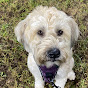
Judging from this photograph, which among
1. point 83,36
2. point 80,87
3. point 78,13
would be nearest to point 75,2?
point 78,13

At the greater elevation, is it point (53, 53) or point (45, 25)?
point (45, 25)

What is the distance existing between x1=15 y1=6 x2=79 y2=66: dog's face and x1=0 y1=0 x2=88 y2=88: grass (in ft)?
4.20

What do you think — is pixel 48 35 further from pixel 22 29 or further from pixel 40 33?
pixel 22 29

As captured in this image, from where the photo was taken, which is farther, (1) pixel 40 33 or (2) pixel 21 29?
(2) pixel 21 29

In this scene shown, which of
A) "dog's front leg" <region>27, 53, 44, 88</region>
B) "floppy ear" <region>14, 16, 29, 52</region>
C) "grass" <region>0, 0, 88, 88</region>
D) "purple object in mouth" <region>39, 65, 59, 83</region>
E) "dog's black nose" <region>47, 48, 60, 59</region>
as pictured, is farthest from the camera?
"grass" <region>0, 0, 88, 88</region>

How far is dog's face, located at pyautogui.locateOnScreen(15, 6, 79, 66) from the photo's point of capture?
2236 mm

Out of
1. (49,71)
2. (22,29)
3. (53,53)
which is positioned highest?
(22,29)

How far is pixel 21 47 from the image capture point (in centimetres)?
397

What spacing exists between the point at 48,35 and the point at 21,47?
5.63 ft

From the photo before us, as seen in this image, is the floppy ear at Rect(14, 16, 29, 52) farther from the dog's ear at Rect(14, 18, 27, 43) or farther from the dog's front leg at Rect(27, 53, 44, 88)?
the dog's front leg at Rect(27, 53, 44, 88)

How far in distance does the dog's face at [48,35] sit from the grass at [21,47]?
128 centimetres

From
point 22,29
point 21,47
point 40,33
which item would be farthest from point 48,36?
point 21,47

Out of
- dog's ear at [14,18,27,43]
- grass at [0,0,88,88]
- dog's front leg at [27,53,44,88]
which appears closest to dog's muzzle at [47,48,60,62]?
dog's ear at [14,18,27,43]

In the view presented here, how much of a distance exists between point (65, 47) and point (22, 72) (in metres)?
1.71
